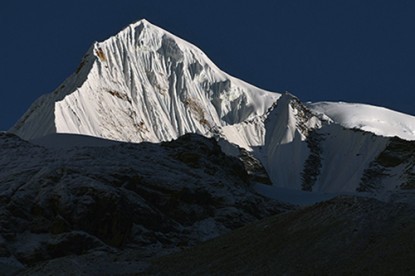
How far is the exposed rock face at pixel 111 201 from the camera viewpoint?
6291cm

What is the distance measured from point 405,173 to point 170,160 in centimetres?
6288

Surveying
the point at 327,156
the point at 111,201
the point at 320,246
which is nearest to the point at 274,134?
the point at 327,156

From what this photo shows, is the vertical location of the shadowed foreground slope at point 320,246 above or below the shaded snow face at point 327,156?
above

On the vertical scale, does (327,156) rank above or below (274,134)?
above

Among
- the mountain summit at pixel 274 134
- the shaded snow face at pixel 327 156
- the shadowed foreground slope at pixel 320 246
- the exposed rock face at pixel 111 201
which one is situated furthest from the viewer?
the mountain summit at pixel 274 134

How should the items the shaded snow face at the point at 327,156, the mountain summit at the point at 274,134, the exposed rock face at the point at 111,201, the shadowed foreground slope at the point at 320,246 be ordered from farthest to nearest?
the mountain summit at the point at 274,134 < the shaded snow face at the point at 327,156 < the exposed rock face at the point at 111,201 < the shadowed foreground slope at the point at 320,246

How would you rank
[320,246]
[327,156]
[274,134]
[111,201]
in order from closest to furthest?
[320,246], [111,201], [327,156], [274,134]

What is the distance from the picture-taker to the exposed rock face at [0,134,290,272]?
62906 mm

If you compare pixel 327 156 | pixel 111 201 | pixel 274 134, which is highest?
pixel 111 201

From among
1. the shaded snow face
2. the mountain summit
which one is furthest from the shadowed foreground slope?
the shaded snow face

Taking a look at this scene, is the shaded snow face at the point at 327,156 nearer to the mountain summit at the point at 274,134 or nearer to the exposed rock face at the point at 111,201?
the mountain summit at the point at 274,134

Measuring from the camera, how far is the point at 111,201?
66438 mm

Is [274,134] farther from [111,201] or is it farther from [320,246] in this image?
[320,246]

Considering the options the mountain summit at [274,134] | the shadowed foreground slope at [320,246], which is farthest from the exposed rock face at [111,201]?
the mountain summit at [274,134]
